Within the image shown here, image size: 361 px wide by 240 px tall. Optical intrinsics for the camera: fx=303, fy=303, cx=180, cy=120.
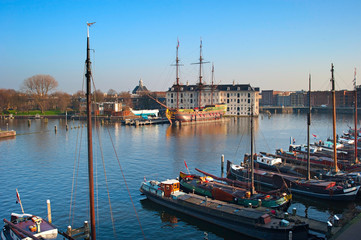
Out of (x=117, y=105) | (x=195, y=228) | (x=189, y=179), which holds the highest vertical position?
(x=117, y=105)

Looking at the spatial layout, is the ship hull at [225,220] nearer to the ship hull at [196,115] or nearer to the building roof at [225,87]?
the ship hull at [196,115]

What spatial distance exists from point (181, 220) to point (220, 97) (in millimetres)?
111076

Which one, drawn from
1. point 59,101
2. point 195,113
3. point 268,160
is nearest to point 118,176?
point 268,160

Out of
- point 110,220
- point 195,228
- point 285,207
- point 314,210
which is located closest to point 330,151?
point 314,210

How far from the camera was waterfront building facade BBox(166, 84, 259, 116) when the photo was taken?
129 metres

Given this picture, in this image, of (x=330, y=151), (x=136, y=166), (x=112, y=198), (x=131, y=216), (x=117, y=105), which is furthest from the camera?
(x=117, y=105)

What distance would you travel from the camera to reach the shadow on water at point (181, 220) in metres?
21.0

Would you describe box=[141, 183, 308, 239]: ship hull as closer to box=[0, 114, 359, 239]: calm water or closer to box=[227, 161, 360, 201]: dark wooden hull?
box=[0, 114, 359, 239]: calm water

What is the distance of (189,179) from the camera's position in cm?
2989

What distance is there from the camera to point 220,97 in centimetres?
13188

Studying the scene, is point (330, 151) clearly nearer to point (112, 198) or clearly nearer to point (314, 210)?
point (314, 210)

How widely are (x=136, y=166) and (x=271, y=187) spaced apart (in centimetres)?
1754

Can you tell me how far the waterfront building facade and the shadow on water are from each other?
10412cm

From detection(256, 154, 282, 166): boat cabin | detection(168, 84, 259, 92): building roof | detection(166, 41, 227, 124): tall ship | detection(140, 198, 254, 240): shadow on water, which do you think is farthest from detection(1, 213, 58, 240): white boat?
detection(168, 84, 259, 92): building roof
